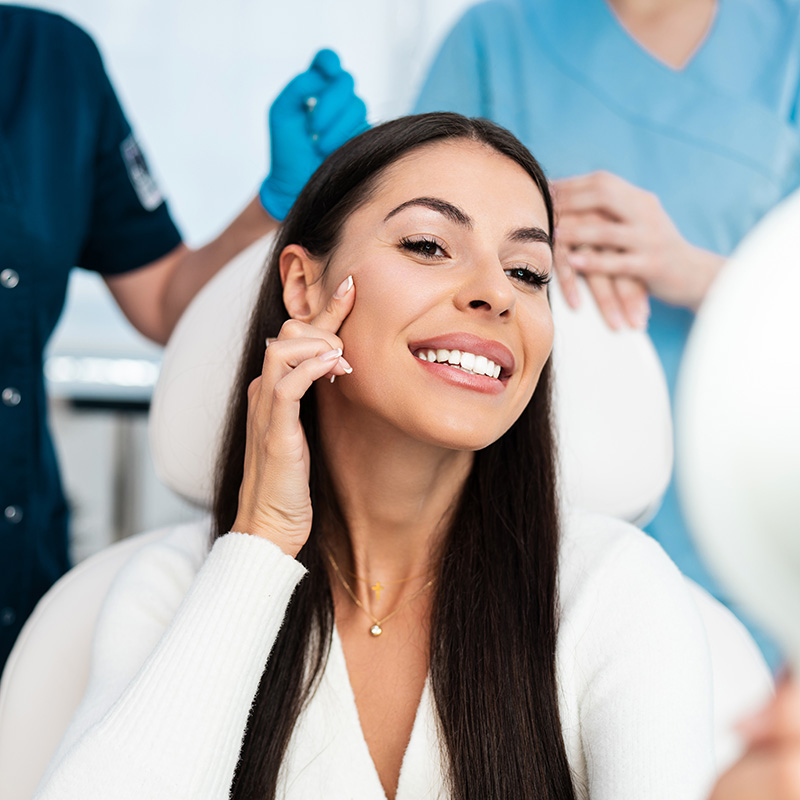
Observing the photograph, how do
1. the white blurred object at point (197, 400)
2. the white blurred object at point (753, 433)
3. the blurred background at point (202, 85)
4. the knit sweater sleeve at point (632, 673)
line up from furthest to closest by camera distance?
1. the blurred background at point (202, 85)
2. the white blurred object at point (197, 400)
3. the knit sweater sleeve at point (632, 673)
4. the white blurred object at point (753, 433)

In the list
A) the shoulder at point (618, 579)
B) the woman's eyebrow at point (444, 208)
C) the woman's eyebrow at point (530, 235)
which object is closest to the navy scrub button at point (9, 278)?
the woman's eyebrow at point (444, 208)

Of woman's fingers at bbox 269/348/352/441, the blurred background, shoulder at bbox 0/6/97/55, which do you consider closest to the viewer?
woman's fingers at bbox 269/348/352/441

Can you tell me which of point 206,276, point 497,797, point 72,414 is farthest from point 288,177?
point 72,414

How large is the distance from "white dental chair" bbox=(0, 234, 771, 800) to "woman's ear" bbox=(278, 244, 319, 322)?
11 centimetres

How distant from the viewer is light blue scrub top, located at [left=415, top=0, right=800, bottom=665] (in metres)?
1.43

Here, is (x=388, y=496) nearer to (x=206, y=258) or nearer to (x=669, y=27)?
(x=206, y=258)

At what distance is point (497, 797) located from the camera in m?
0.87

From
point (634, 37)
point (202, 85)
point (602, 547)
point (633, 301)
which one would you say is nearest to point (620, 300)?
point (633, 301)

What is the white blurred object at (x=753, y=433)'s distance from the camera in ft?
0.50

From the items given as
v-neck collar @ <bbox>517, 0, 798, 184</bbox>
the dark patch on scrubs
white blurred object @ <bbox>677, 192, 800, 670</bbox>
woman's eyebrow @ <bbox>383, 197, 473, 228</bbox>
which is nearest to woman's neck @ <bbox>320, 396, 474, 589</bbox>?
woman's eyebrow @ <bbox>383, 197, 473, 228</bbox>

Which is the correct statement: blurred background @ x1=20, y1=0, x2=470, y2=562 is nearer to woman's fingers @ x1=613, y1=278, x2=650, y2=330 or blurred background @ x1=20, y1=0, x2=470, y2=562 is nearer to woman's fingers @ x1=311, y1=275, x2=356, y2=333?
woman's fingers @ x1=613, y1=278, x2=650, y2=330

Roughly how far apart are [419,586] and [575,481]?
230 mm

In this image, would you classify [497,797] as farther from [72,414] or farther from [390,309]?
[72,414]

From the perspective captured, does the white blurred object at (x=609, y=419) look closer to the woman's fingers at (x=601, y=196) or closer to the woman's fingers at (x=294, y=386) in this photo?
the woman's fingers at (x=601, y=196)
